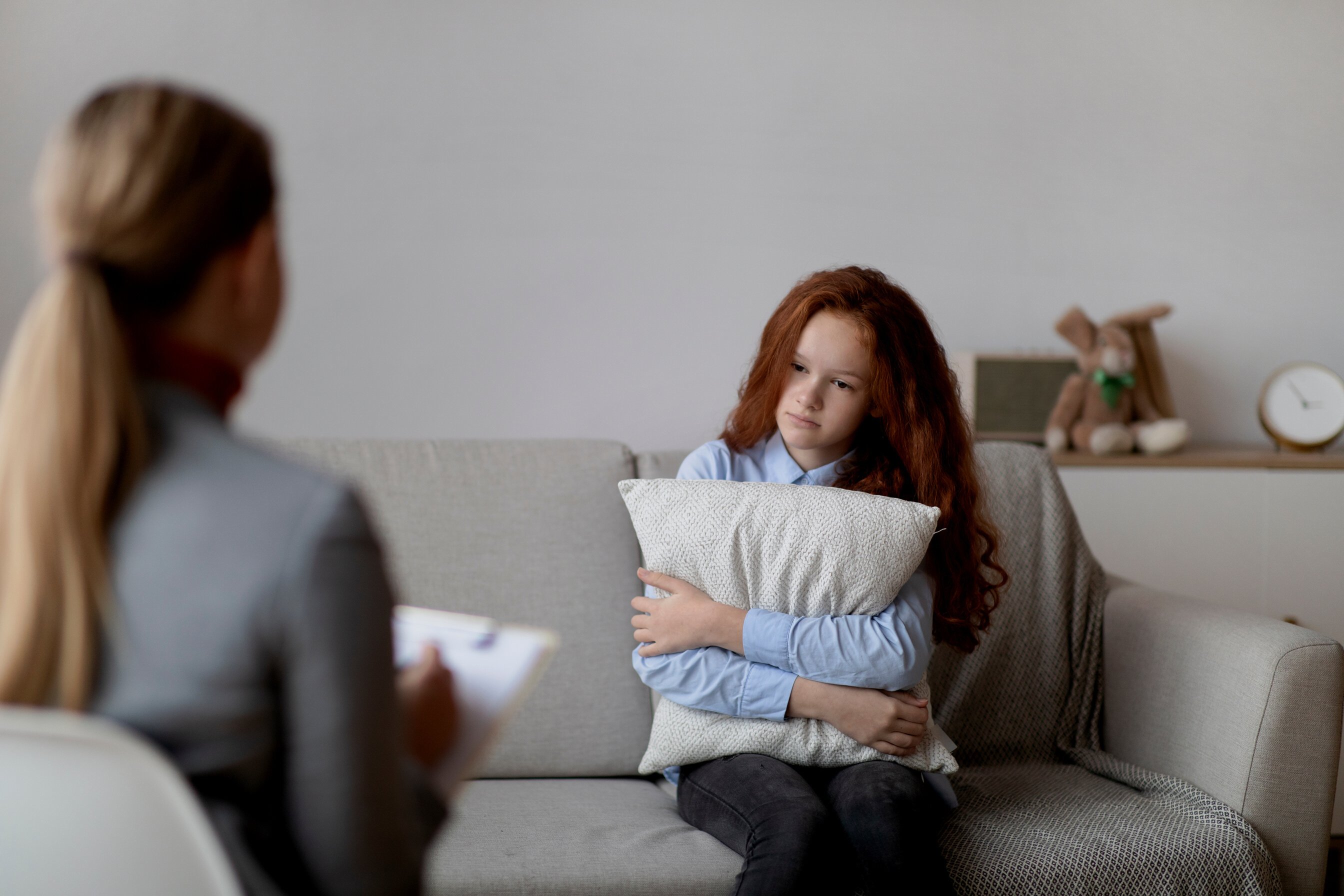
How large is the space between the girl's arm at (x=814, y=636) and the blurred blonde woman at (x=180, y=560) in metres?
0.86

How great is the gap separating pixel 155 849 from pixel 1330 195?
2967 mm

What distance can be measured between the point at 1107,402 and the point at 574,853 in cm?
163

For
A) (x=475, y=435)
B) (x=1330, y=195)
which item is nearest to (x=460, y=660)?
(x=475, y=435)

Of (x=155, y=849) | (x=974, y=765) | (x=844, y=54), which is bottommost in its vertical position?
(x=974, y=765)

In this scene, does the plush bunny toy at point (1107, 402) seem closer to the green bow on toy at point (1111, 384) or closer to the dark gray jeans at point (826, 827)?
the green bow on toy at point (1111, 384)

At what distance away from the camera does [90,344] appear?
1.96ft

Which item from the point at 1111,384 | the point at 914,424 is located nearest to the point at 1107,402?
the point at 1111,384

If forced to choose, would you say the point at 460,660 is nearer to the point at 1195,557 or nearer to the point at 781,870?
the point at 781,870

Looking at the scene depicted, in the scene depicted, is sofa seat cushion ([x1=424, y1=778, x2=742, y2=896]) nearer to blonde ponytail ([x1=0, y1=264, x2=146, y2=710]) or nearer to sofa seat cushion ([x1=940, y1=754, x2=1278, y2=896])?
sofa seat cushion ([x1=940, y1=754, x2=1278, y2=896])

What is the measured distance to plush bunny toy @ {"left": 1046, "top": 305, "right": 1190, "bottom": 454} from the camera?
239 centimetres

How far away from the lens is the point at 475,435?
7.80 feet

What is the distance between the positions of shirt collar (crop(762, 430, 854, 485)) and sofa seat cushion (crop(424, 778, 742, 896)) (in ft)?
1.70

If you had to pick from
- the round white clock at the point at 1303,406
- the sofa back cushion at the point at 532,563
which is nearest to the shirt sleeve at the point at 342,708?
the sofa back cushion at the point at 532,563

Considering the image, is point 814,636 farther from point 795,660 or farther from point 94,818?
point 94,818
